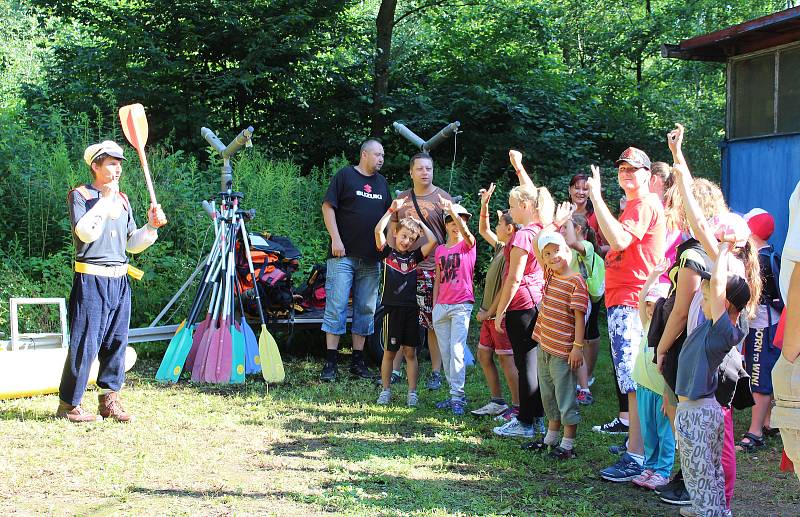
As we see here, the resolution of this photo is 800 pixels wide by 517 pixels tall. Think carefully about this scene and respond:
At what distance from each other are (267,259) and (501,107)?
251 inches

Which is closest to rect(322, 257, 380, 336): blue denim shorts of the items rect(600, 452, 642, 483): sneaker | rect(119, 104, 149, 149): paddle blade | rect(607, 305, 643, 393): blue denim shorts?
rect(119, 104, 149, 149): paddle blade

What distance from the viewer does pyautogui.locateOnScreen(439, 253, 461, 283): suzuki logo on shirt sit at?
6.11 metres

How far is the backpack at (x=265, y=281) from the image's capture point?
7.62m

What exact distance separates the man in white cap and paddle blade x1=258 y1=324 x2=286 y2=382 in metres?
1.45

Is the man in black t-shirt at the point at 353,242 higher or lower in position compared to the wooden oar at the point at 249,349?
higher

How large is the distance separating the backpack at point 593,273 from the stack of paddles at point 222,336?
2.81 m

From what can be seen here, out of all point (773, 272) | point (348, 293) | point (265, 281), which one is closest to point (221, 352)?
point (265, 281)

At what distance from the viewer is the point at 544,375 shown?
497 centimetres

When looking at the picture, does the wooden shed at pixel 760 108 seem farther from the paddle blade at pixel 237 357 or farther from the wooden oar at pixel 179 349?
the wooden oar at pixel 179 349

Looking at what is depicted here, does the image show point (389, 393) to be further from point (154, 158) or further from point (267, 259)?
point (154, 158)

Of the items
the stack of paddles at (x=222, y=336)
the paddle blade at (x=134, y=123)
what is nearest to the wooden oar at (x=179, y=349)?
the stack of paddles at (x=222, y=336)

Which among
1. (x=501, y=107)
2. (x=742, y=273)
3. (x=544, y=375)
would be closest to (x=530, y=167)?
(x=501, y=107)

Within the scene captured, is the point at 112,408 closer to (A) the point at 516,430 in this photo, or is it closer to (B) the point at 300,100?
(A) the point at 516,430

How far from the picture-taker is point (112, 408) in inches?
223
